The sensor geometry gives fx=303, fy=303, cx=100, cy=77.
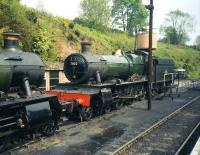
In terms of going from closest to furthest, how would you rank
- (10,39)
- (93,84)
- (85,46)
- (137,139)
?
(10,39), (137,139), (93,84), (85,46)

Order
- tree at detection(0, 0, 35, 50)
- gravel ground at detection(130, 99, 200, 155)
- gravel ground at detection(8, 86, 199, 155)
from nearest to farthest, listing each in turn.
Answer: gravel ground at detection(8, 86, 199, 155)
gravel ground at detection(130, 99, 200, 155)
tree at detection(0, 0, 35, 50)

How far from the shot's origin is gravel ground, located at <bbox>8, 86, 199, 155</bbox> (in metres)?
10.3

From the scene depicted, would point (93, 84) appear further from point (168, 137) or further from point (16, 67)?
point (16, 67)

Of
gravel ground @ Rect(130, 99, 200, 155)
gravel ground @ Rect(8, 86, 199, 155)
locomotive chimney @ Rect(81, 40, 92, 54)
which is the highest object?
locomotive chimney @ Rect(81, 40, 92, 54)

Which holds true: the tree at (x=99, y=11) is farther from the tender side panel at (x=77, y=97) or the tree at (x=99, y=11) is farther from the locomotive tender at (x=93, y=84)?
the tender side panel at (x=77, y=97)

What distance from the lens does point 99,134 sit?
12.5 meters

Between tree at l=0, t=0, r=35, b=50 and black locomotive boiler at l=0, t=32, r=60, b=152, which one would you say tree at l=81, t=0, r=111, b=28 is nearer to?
tree at l=0, t=0, r=35, b=50

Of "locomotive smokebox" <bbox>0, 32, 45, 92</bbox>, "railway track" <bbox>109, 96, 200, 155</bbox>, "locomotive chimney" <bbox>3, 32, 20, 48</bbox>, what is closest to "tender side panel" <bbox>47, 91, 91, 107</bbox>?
"locomotive smokebox" <bbox>0, 32, 45, 92</bbox>

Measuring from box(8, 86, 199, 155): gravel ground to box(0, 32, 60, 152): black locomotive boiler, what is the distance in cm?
68

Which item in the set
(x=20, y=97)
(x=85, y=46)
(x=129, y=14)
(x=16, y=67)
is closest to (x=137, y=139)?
(x=20, y=97)

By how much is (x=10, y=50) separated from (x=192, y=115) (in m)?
11.2

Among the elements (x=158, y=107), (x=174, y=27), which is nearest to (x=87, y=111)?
(x=158, y=107)

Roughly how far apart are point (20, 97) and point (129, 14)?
3008 inches

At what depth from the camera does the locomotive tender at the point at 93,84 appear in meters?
14.6
